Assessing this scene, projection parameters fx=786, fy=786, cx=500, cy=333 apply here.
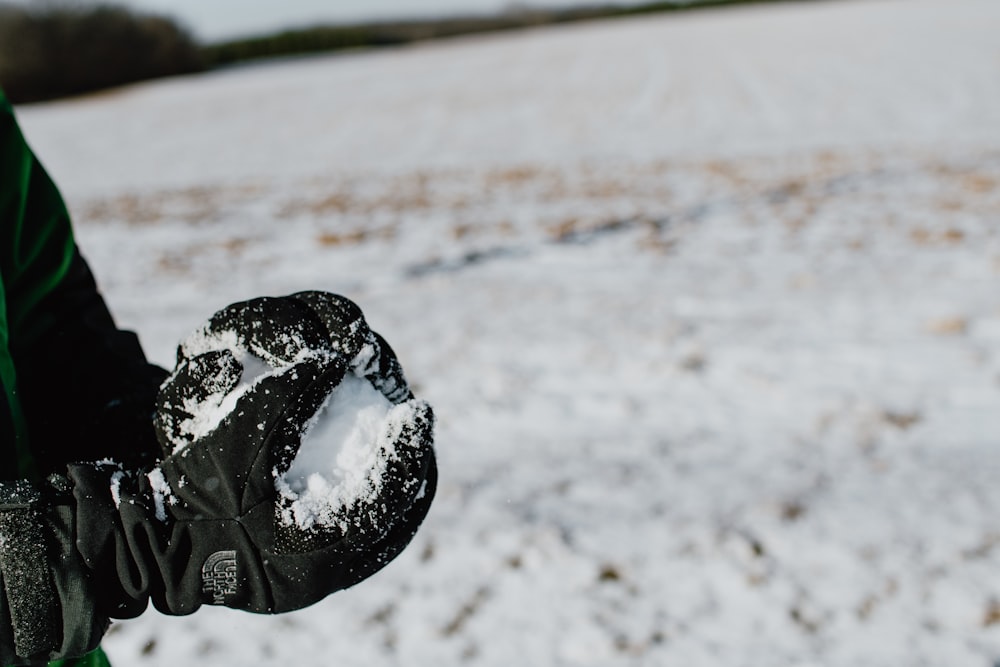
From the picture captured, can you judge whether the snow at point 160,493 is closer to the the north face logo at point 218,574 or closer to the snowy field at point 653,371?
the the north face logo at point 218,574

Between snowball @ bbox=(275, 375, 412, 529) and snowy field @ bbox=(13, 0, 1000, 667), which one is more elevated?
snowball @ bbox=(275, 375, 412, 529)

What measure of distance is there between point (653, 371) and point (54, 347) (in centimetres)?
246

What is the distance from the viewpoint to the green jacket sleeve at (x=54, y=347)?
99 centimetres

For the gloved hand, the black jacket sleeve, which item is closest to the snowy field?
the black jacket sleeve

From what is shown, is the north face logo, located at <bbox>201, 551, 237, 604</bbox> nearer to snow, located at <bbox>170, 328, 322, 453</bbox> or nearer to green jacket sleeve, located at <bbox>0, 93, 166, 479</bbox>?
snow, located at <bbox>170, 328, 322, 453</bbox>

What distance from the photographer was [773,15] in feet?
95.8

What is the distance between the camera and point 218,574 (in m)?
0.80

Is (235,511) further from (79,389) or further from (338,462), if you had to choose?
(79,389)

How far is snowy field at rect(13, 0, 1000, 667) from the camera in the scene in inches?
76.7

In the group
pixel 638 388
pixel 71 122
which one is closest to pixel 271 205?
pixel 638 388

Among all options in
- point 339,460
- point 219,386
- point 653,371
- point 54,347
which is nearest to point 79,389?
point 54,347

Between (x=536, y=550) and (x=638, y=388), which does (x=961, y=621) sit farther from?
(x=638, y=388)

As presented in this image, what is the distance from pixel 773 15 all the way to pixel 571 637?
31.6 meters

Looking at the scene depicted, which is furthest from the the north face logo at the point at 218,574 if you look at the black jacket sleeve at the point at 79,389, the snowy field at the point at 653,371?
the snowy field at the point at 653,371
